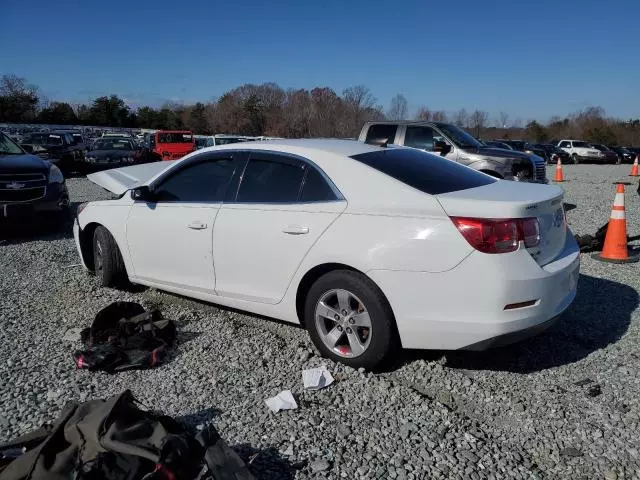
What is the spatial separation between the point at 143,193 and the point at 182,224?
613 millimetres

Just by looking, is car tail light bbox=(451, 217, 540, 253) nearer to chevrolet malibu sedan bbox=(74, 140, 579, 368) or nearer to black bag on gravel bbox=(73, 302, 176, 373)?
chevrolet malibu sedan bbox=(74, 140, 579, 368)

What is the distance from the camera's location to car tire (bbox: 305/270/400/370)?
136 inches

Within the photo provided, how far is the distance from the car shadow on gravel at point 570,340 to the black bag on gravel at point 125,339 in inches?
71.8

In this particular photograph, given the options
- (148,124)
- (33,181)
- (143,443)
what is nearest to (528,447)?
(143,443)

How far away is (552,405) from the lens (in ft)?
10.6

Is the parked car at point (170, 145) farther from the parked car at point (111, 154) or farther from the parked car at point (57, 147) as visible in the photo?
the parked car at point (57, 147)

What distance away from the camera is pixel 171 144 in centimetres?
2408

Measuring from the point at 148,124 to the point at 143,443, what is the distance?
2758 inches

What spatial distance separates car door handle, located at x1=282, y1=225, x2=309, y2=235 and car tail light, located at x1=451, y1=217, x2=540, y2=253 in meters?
1.01

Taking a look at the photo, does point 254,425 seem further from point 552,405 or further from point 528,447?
point 552,405

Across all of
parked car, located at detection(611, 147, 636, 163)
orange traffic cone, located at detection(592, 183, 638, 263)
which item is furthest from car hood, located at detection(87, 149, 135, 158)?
parked car, located at detection(611, 147, 636, 163)

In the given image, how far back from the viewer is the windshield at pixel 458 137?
38.4 ft

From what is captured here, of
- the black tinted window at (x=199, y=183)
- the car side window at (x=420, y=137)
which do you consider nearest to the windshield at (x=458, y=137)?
the car side window at (x=420, y=137)

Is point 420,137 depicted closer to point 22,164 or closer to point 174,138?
point 22,164
